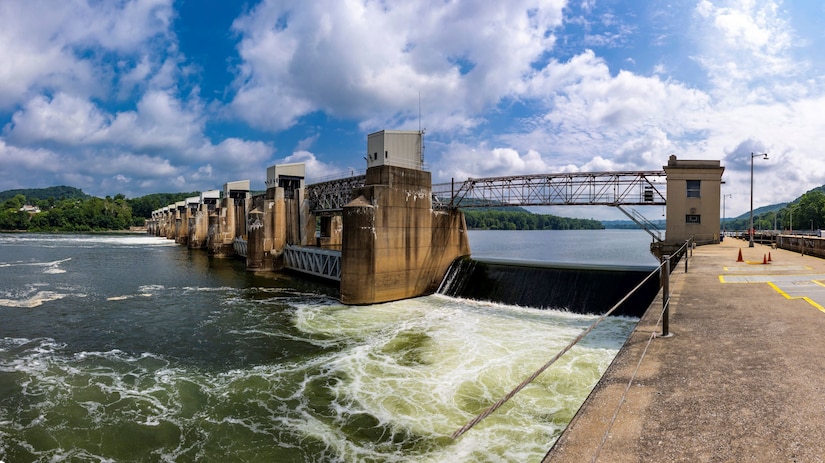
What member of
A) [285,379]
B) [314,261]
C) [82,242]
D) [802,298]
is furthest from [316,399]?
[82,242]

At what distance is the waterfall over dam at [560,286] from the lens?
2178 centimetres

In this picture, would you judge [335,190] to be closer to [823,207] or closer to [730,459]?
[730,459]

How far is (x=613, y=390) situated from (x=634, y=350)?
1886 mm

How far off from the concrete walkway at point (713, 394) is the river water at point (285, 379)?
3.89m

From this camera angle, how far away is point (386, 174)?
2531cm

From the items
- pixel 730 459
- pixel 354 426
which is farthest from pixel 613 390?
pixel 354 426

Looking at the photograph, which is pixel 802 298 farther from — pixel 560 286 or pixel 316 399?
pixel 560 286

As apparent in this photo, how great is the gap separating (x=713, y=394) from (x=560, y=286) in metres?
19.1

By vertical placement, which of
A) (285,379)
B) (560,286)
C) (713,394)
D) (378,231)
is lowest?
(285,379)

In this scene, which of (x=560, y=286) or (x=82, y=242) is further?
(x=82, y=242)

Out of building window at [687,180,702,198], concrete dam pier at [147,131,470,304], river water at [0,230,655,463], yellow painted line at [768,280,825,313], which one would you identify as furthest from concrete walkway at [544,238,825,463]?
building window at [687,180,702,198]

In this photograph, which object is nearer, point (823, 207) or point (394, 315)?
point (394, 315)

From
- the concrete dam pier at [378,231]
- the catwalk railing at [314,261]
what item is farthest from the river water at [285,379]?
the catwalk railing at [314,261]

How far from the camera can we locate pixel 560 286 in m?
23.5
